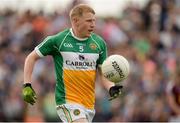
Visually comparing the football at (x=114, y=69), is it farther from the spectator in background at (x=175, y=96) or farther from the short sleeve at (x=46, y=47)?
the spectator in background at (x=175, y=96)

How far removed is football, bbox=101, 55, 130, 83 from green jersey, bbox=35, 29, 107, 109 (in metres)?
0.24

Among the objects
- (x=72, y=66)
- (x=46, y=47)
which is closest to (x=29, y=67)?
(x=46, y=47)

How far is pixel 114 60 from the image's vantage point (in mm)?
9750

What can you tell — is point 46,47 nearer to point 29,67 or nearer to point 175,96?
point 29,67

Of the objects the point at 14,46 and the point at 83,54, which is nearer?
the point at 83,54

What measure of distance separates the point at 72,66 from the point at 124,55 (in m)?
8.84

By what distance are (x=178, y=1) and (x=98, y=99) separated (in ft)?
14.1

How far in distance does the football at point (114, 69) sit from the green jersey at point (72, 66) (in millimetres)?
241

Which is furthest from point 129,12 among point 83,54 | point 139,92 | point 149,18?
point 83,54

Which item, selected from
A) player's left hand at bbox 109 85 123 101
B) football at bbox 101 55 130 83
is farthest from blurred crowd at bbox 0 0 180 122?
football at bbox 101 55 130 83

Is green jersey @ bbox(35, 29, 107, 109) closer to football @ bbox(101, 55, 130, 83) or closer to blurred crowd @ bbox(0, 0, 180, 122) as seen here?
football @ bbox(101, 55, 130, 83)

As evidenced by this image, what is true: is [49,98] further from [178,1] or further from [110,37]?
[178,1]

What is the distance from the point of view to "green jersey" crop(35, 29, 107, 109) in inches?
387

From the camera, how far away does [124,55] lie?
1864cm
